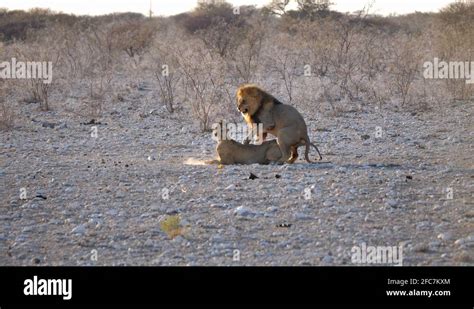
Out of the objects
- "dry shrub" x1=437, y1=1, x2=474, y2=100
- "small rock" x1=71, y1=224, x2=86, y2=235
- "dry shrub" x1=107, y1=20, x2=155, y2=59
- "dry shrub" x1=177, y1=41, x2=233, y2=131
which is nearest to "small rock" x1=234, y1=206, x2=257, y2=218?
"small rock" x1=71, y1=224, x2=86, y2=235

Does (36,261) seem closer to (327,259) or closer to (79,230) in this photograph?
(79,230)

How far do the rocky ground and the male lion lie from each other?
0.36 m

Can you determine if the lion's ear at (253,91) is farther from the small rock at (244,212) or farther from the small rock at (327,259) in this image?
the small rock at (327,259)

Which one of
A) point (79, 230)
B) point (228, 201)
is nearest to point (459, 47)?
point (228, 201)

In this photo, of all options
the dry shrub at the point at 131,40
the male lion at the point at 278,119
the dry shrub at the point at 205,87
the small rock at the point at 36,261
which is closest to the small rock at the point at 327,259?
the small rock at the point at 36,261

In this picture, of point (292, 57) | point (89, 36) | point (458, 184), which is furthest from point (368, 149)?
point (89, 36)

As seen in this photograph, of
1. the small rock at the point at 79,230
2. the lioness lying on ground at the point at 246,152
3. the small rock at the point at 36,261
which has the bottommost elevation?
the small rock at the point at 36,261

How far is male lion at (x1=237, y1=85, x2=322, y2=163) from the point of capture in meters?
12.1

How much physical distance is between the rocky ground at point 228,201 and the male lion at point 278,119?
361 mm

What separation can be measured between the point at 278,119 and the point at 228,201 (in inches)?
115

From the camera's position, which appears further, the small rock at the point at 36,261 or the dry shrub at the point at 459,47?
the dry shrub at the point at 459,47

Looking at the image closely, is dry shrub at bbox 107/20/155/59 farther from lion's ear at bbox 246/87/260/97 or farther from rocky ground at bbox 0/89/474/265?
lion's ear at bbox 246/87/260/97

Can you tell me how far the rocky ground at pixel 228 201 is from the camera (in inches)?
295
